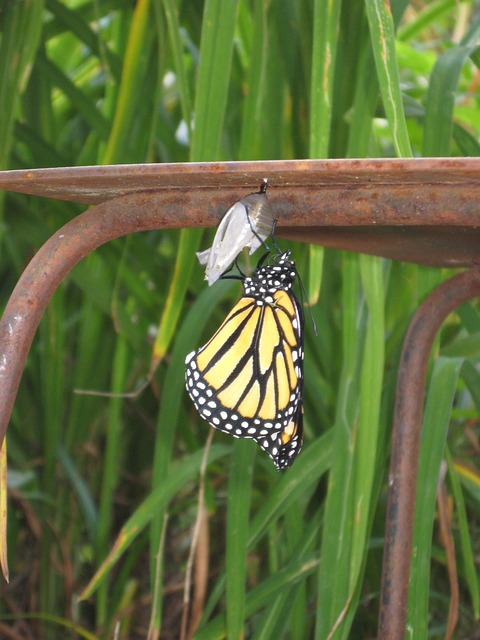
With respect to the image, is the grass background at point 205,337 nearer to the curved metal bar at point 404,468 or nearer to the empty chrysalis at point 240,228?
the curved metal bar at point 404,468

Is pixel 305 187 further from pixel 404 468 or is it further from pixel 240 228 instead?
pixel 404 468

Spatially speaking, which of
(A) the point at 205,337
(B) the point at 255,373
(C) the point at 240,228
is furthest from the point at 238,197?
(A) the point at 205,337

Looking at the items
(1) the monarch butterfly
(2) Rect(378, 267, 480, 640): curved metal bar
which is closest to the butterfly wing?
(1) the monarch butterfly

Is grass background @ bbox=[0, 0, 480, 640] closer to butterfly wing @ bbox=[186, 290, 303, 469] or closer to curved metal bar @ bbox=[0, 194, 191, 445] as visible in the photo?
butterfly wing @ bbox=[186, 290, 303, 469]

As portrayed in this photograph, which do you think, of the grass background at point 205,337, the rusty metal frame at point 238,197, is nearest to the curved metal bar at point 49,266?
the rusty metal frame at point 238,197

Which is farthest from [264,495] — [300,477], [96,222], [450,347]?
[96,222]

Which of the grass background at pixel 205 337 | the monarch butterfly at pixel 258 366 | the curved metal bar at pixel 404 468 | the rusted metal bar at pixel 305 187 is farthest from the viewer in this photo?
the grass background at pixel 205 337
